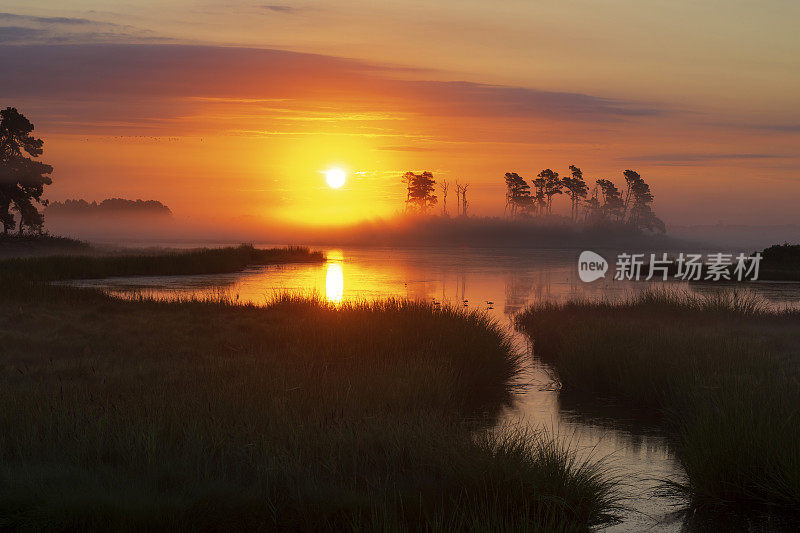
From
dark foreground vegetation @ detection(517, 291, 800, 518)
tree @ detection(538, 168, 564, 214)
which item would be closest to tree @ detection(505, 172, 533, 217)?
tree @ detection(538, 168, 564, 214)

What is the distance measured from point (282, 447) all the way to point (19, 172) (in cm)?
6198

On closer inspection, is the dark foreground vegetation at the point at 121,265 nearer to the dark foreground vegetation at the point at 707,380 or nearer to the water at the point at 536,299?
the water at the point at 536,299

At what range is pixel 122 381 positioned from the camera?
12.4 meters

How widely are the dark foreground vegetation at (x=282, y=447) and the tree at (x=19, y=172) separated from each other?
5221 centimetres

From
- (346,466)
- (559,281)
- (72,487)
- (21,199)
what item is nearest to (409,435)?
(346,466)

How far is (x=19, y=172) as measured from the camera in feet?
201

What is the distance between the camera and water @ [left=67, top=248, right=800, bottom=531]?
32.2 feet

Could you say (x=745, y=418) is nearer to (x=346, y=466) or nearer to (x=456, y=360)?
(x=346, y=466)

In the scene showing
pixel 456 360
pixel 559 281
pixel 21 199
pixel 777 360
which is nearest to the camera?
pixel 777 360

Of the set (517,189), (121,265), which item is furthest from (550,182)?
(121,265)

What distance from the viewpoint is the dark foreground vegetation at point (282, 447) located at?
23.1 ft

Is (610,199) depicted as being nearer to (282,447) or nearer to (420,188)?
(420,188)

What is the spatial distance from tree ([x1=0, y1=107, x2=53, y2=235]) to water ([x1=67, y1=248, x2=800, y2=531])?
23.1 m

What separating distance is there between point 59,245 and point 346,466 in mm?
64494
